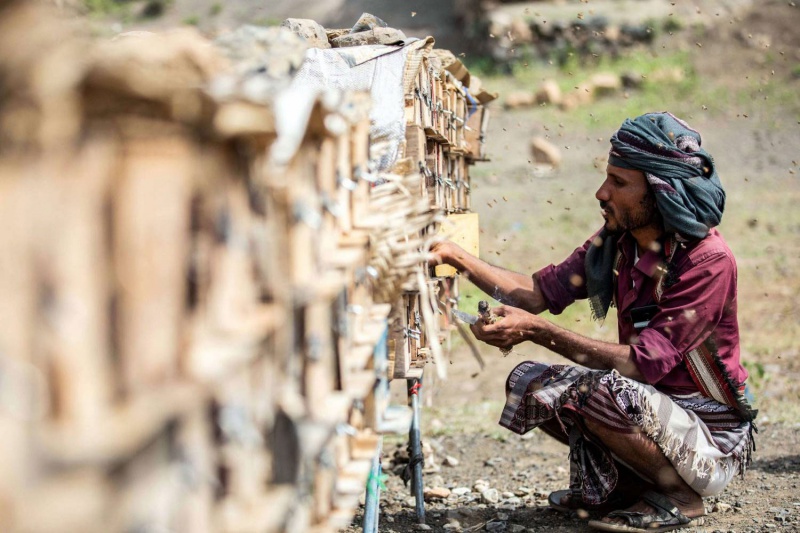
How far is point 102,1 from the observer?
21.8m

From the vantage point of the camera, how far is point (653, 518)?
366 centimetres

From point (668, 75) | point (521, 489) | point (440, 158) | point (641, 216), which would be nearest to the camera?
point (641, 216)

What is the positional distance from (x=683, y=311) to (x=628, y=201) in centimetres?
53

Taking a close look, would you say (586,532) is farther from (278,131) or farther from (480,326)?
(278,131)

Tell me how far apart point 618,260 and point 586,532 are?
3.99 ft

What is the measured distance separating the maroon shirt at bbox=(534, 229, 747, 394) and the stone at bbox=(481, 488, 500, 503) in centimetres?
106

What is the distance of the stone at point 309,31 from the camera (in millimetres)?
3542

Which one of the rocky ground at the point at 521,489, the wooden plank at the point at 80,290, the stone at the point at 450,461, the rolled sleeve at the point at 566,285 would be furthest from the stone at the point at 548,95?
the wooden plank at the point at 80,290

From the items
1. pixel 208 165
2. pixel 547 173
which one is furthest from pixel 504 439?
pixel 547 173

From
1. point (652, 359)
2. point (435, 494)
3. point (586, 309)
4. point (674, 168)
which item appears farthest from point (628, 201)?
point (586, 309)

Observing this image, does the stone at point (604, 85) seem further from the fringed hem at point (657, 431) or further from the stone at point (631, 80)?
the fringed hem at point (657, 431)

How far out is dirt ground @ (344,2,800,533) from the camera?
167 inches

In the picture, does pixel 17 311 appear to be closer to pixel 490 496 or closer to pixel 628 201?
pixel 628 201

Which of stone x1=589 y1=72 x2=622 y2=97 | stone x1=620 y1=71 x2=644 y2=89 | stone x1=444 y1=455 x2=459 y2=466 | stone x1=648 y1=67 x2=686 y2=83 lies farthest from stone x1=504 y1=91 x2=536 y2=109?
stone x1=444 y1=455 x2=459 y2=466
